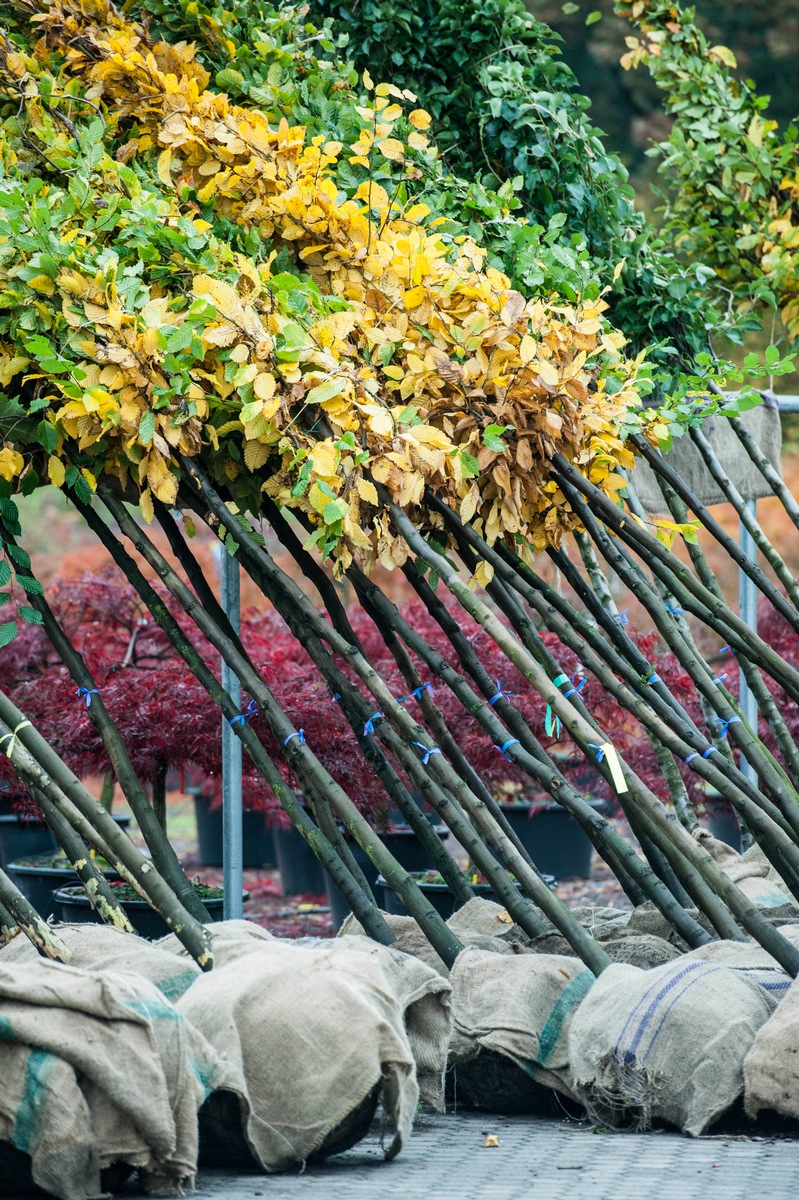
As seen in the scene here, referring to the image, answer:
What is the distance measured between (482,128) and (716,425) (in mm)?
1208

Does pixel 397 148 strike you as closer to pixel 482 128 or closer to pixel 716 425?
pixel 482 128

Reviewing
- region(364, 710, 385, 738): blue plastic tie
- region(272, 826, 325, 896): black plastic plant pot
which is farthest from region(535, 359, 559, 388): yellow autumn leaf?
region(272, 826, 325, 896): black plastic plant pot

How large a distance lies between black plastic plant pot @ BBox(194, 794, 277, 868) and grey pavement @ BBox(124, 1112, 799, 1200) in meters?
4.10

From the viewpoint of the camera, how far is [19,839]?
5.43 meters

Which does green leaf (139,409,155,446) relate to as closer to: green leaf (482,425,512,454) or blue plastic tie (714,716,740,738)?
green leaf (482,425,512,454)

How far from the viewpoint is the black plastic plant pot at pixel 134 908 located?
12.4 feet

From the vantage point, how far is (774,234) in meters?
5.09

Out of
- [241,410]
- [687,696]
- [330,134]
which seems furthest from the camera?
[687,696]

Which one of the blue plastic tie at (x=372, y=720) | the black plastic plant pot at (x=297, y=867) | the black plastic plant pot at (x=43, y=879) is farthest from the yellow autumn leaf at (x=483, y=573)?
the black plastic plant pot at (x=297, y=867)

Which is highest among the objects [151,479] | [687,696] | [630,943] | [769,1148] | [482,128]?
[482,128]

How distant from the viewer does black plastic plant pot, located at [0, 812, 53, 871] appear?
5375mm

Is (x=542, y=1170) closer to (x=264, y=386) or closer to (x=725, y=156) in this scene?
(x=264, y=386)

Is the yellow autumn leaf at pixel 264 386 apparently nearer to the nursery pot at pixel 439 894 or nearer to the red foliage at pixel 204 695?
the red foliage at pixel 204 695

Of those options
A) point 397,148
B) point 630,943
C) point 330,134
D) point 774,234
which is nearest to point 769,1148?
point 630,943
